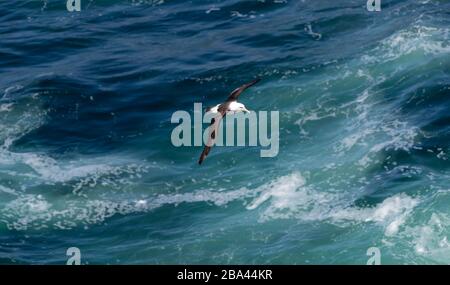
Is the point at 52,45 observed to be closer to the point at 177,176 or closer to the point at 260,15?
the point at 260,15

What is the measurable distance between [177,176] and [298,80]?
35.0ft

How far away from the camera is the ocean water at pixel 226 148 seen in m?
43.7

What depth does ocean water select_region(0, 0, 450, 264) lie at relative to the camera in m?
43.7

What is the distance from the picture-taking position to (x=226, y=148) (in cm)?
5106

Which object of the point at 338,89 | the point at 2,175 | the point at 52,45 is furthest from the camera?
the point at 52,45

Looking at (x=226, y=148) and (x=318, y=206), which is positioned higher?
(x=226, y=148)

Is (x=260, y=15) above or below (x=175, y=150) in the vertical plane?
above

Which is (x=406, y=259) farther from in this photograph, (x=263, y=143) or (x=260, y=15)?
(x=260, y=15)

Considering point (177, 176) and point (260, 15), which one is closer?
point (177, 176)

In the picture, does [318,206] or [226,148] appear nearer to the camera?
[318,206]

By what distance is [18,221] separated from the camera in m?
46.4
